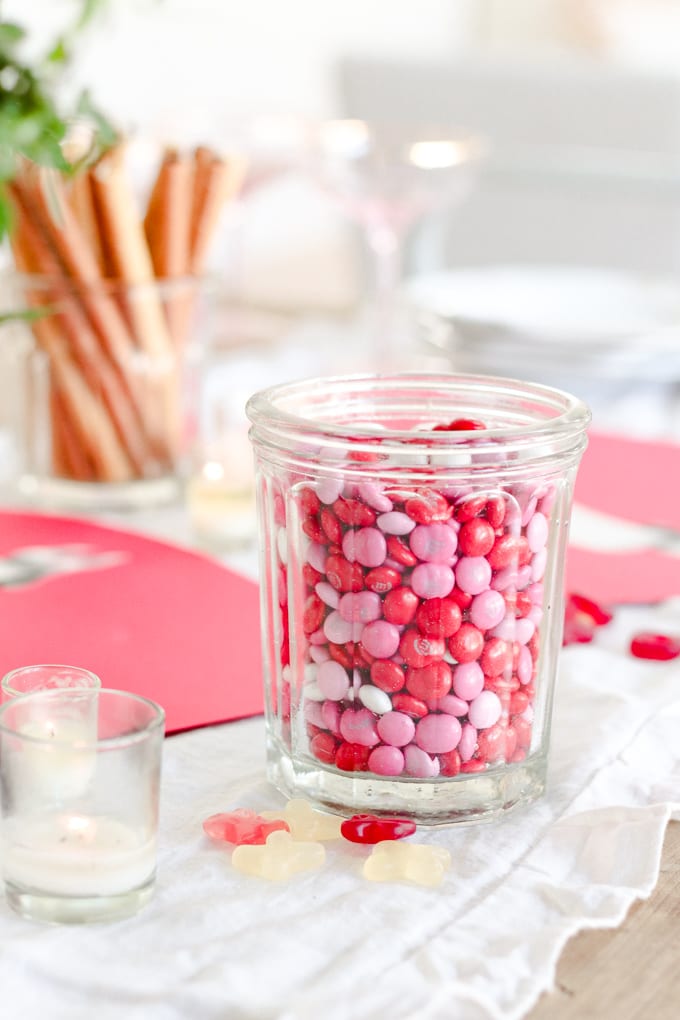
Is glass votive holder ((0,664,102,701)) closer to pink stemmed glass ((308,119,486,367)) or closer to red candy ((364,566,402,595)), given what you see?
red candy ((364,566,402,595))

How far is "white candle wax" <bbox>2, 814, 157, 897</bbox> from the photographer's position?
44 cm

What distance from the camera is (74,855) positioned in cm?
44

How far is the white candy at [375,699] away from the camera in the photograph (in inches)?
20.0

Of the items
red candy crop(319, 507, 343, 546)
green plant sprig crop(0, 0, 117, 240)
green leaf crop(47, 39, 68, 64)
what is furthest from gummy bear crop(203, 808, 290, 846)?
green leaf crop(47, 39, 68, 64)

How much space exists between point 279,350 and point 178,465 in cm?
39

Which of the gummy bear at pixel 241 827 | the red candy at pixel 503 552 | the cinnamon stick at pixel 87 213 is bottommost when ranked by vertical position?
the gummy bear at pixel 241 827

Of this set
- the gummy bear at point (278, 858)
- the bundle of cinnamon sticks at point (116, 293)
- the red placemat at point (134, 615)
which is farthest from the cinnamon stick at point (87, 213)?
the gummy bear at point (278, 858)

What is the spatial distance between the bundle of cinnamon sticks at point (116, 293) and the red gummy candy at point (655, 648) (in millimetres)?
413

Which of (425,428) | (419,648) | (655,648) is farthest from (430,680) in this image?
(655,648)

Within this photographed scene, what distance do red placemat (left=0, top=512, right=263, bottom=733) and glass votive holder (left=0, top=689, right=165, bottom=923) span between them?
157mm

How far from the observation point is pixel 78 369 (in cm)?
94

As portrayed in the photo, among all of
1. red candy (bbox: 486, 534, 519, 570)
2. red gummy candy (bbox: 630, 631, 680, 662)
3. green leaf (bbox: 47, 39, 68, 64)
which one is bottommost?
red gummy candy (bbox: 630, 631, 680, 662)

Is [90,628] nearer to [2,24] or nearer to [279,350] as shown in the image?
[2,24]

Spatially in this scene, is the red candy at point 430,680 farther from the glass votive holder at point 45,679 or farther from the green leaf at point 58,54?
the green leaf at point 58,54
